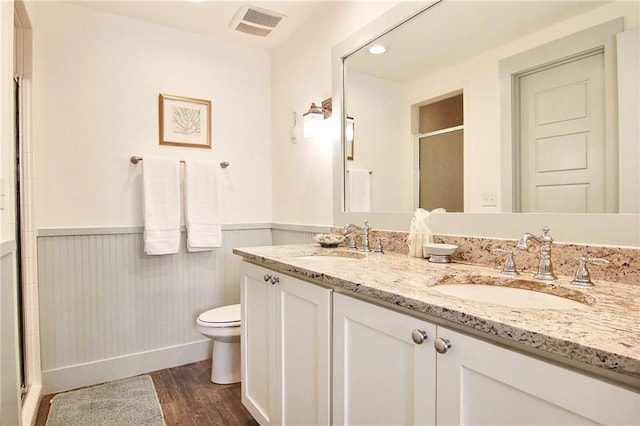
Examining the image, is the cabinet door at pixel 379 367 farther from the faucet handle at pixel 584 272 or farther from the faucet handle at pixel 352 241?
the faucet handle at pixel 352 241

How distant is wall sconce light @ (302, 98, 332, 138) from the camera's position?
7.40 feet

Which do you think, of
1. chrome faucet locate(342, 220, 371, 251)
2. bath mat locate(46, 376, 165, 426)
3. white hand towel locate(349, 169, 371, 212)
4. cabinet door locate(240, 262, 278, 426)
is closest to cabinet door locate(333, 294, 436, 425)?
cabinet door locate(240, 262, 278, 426)

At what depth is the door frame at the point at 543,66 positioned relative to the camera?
1.05m

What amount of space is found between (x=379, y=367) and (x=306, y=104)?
1.89 meters

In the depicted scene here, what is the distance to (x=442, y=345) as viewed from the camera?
31.3 inches

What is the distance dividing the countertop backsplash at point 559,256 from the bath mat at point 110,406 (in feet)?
5.53

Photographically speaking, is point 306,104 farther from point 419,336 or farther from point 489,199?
point 419,336

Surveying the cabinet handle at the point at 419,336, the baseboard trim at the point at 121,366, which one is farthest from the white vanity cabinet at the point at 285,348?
the baseboard trim at the point at 121,366

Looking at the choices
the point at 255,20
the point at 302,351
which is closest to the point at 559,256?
the point at 302,351

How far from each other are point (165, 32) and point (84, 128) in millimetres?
852

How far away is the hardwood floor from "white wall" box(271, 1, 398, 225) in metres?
1.15

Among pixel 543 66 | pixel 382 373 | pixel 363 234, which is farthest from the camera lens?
pixel 363 234

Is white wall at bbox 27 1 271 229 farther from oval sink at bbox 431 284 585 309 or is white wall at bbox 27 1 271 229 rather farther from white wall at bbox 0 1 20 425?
oval sink at bbox 431 284 585 309

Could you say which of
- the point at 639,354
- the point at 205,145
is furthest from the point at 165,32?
the point at 639,354
